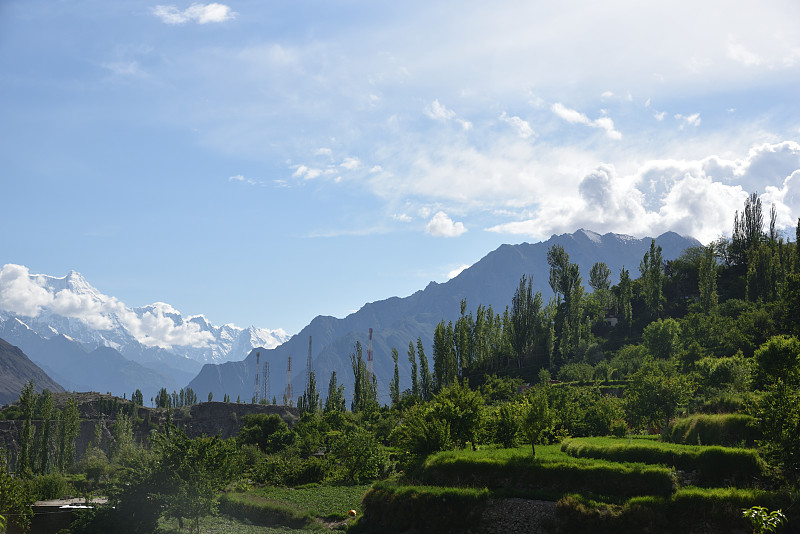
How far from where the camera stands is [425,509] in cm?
3038

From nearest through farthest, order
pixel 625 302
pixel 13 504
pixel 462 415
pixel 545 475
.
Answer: pixel 545 475, pixel 13 504, pixel 462 415, pixel 625 302

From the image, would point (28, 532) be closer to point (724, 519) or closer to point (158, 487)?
point (158, 487)

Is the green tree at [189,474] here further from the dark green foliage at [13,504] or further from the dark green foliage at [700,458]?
the dark green foliage at [700,458]

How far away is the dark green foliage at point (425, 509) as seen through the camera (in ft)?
95.2

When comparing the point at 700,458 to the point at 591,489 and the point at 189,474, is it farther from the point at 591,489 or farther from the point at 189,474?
the point at 189,474

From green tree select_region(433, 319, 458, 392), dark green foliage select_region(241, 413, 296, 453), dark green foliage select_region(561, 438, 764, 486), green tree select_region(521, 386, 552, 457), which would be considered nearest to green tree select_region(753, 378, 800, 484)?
dark green foliage select_region(561, 438, 764, 486)

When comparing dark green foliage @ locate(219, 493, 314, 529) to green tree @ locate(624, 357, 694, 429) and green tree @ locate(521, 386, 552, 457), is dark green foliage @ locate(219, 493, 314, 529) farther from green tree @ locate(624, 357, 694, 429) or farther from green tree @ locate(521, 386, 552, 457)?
green tree @ locate(624, 357, 694, 429)

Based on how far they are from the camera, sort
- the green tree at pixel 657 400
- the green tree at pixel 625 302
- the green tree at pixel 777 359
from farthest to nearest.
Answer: the green tree at pixel 625 302
the green tree at pixel 657 400
the green tree at pixel 777 359

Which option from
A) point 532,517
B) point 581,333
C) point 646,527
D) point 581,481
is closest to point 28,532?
point 532,517

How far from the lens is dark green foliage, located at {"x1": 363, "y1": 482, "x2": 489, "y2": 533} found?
95.2ft

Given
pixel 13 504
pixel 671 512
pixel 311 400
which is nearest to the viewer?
pixel 671 512

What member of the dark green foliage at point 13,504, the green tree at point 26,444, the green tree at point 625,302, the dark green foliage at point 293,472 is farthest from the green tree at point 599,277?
the dark green foliage at point 13,504

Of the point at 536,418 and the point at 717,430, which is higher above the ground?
the point at 536,418

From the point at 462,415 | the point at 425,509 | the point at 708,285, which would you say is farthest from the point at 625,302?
the point at 425,509
